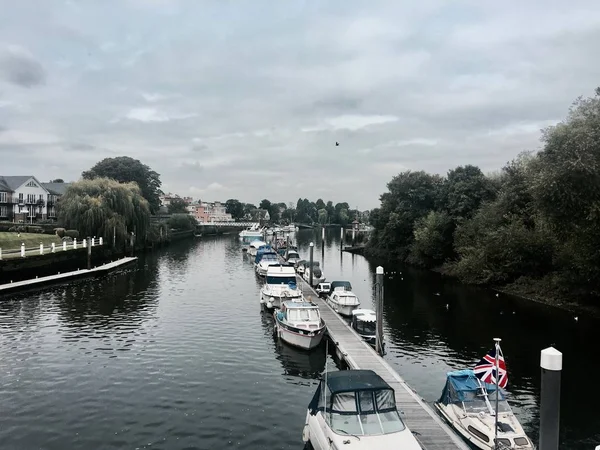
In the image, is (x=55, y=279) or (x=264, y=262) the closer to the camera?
(x=55, y=279)

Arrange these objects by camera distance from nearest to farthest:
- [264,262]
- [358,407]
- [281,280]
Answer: [358,407]
[281,280]
[264,262]

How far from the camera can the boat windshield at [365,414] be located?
14.4 m

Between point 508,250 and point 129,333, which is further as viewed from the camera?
point 508,250

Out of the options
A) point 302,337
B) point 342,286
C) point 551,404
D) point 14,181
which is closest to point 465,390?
point 551,404

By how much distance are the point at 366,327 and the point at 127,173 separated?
9995 centimetres

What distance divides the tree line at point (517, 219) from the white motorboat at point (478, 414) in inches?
734

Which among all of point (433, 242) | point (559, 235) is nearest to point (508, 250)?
point (559, 235)

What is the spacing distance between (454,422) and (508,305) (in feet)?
96.5

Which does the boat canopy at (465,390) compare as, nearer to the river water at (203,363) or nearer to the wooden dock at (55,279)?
the river water at (203,363)

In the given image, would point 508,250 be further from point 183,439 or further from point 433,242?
point 183,439

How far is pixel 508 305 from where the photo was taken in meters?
43.4

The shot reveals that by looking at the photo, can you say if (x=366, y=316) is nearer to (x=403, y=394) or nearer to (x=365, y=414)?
(x=403, y=394)

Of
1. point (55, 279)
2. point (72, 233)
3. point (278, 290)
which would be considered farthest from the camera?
point (72, 233)

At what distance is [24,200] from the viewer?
101438 millimetres
